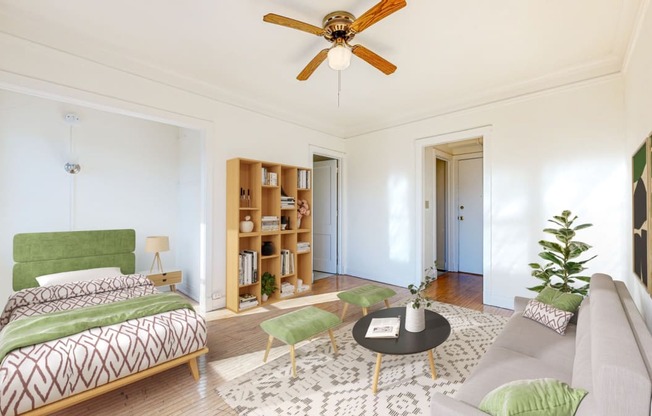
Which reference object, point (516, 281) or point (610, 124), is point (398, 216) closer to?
point (516, 281)

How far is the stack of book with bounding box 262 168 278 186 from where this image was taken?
390cm

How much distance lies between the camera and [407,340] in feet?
6.58

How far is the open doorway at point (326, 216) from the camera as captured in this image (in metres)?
5.40

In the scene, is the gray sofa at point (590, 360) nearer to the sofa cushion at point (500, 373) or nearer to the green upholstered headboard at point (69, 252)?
the sofa cushion at point (500, 373)

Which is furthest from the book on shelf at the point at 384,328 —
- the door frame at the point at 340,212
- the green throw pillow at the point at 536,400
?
the door frame at the point at 340,212

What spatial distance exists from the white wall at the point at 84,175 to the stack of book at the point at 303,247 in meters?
1.92

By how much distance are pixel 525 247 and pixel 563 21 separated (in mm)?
2314

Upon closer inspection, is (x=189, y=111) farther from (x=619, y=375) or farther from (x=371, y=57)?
(x=619, y=375)

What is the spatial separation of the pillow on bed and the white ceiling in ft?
7.15

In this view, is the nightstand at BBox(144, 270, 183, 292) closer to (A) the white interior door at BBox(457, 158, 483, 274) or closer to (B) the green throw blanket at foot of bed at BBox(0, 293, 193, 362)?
(B) the green throw blanket at foot of bed at BBox(0, 293, 193, 362)

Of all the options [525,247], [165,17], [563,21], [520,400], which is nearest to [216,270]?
[165,17]

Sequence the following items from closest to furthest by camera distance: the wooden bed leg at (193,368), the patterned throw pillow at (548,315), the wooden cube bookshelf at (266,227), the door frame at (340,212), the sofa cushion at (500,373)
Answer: the sofa cushion at (500,373) → the patterned throw pillow at (548,315) → the wooden bed leg at (193,368) → the wooden cube bookshelf at (266,227) → the door frame at (340,212)

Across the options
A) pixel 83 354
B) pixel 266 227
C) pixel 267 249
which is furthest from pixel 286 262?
pixel 83 354

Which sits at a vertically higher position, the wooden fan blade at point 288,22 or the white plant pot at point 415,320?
the wooden fan blade at point 288,22
